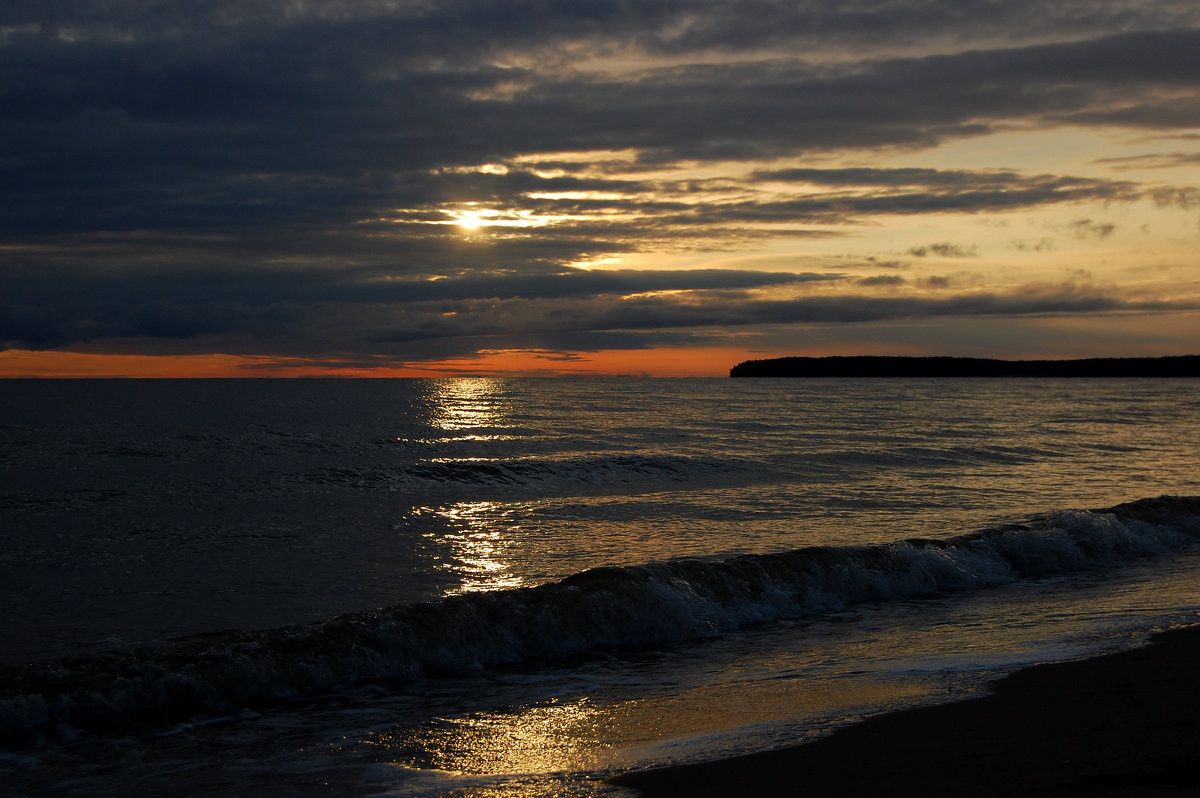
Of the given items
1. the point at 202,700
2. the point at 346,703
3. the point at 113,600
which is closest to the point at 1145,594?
the point at 346,703

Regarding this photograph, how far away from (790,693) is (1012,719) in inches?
82.6

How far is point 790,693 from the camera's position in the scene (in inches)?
349

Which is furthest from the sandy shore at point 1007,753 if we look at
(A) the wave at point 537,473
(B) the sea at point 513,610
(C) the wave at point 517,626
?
(A) the wave at point 537,473

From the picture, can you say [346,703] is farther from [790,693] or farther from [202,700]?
[790,693]

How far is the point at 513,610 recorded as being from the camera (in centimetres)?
1184

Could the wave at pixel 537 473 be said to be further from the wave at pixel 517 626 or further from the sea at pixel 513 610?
the wave at pixel 517 626

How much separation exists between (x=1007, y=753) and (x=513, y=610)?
21.9 ft

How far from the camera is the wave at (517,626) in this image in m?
8.99

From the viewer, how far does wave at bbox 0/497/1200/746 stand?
8.99 m

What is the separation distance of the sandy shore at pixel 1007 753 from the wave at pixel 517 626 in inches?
190

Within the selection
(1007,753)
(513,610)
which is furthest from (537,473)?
(1007,753)

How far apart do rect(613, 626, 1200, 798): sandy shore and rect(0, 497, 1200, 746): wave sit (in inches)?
190

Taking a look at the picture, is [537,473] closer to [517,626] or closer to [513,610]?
[513,610]

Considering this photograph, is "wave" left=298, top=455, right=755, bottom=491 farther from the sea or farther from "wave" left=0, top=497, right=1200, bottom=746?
"wave" left=0, top=497, right=1200, bottom=746
